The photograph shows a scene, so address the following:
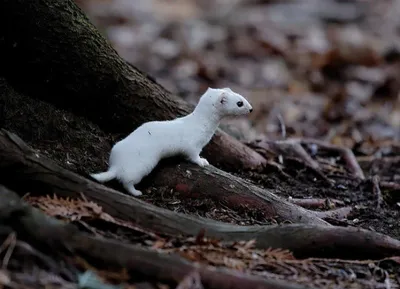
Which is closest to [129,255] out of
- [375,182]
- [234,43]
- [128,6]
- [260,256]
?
[260,256]

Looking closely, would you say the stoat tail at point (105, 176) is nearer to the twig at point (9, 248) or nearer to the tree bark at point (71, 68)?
the tree bark at point (71, 68)

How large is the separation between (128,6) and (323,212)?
1245 cm

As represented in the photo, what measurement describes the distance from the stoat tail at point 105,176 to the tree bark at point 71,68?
54 cm

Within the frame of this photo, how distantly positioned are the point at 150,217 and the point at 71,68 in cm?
114

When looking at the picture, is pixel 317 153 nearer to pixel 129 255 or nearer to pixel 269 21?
pixel 129 255

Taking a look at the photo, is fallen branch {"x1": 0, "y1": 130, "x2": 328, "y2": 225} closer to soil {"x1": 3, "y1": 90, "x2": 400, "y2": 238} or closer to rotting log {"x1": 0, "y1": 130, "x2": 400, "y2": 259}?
soil {"x1": 3, "y1": 90, "x2": 400, "y2": 238}

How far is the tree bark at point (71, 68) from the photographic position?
3510 mm

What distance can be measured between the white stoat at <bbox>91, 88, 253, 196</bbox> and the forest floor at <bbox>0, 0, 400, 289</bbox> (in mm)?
154

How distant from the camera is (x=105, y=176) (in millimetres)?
3330

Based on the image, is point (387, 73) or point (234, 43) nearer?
point (387, 73)

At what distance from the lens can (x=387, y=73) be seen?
11.0 m

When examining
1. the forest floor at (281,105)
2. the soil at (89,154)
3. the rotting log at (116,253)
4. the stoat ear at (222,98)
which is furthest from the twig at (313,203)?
the rotting log at (116,253)

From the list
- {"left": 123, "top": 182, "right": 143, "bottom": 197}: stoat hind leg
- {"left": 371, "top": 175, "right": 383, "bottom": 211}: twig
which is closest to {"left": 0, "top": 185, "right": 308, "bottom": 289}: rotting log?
{"left": 123, "top": 182, "right": 143, "bottom": 197}: stoat hind leg

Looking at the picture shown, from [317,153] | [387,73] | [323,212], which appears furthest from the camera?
[387,73]
